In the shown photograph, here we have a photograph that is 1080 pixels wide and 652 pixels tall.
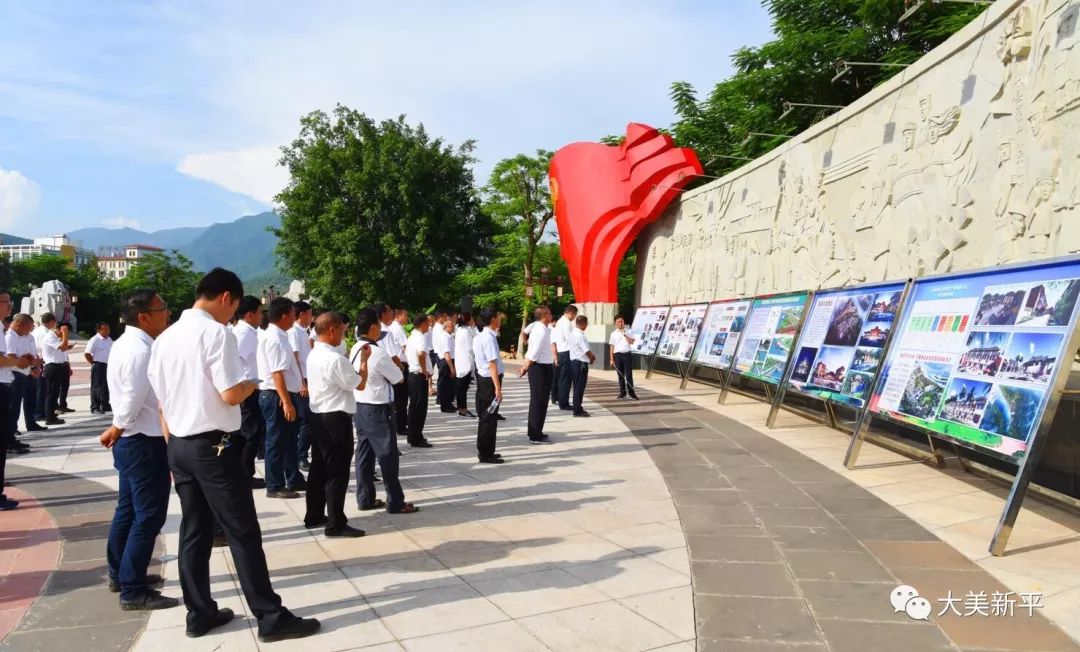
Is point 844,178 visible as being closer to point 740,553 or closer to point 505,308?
point 740,553

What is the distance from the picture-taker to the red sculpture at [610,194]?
58.2 ft

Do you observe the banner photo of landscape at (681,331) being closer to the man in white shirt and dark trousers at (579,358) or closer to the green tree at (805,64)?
the man in white shirt and dark trousers at (579,358)

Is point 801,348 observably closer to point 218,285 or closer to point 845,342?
point 845,342

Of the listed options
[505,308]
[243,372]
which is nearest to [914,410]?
[243,372]

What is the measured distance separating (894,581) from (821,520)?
113 centimetres

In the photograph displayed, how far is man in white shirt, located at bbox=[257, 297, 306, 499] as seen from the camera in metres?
5.50

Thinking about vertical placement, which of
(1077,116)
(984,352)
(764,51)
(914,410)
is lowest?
(914,410)

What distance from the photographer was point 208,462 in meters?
3.08

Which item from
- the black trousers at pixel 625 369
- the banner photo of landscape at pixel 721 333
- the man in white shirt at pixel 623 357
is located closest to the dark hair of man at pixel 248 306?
the banner photo of landscape at pixel 721 333

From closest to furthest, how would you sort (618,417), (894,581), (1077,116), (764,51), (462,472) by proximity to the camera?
(894,581), (1077,116), (462,472), (618,417), (764,51)

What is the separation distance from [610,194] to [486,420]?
502 inches

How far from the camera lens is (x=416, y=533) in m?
4.67

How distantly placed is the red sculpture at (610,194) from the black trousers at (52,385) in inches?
484

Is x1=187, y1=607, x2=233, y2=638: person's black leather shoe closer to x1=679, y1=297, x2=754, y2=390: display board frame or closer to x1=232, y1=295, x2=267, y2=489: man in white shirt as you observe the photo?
x1=232, y1=295, x2=267, y2=489: man in white shirt
